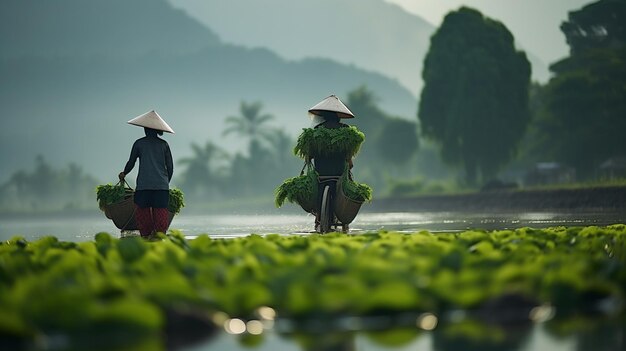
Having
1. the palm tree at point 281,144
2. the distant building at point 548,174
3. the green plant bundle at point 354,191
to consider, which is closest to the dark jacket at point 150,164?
the green plant bundle at point 354,191

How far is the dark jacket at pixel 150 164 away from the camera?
1377 centimetres

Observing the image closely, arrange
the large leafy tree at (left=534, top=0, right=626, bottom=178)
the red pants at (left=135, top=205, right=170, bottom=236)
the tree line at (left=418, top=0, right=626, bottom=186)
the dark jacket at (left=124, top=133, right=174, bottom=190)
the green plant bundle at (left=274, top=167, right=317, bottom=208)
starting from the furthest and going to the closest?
the tree line at (left=418, top=0, right=626, bottom=186), the large leafy tree at (left=534, top=0, right=626, bottom=178), the green plant bundle at (left=274, top=167, right=317, bottom=208), the red pants at (left=135, top=205, right=170, bottom=236), the dark jacket at (left=124, top=133, right=174, bottom=190)

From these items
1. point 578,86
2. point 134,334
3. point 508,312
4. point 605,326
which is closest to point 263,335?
point 134,334

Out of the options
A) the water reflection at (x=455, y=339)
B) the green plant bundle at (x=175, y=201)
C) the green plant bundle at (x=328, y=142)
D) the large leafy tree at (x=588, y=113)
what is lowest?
the water reflection at (x=455, y=339)

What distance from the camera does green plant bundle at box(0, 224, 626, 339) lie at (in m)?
6.11

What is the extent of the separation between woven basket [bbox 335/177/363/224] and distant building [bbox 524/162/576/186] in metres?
57.2

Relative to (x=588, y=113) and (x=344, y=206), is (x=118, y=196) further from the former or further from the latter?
(x=588, y=113)

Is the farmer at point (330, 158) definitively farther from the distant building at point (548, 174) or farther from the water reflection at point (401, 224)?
the distant building at point (548, 174)

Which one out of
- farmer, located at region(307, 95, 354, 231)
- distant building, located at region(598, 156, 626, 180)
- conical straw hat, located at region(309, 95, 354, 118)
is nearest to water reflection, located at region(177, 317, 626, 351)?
farmer, located at region(307, 95, 354, 231)

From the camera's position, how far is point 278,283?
23.0 feet

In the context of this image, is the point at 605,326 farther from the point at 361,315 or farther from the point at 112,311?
the point at 112,311

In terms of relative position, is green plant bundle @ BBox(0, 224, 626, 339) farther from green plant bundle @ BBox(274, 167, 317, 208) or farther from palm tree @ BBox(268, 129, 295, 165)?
palm tree @ BBox(268, 129, 295, 165)

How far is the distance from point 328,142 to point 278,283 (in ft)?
26.9

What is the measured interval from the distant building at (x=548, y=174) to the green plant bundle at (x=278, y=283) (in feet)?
208
